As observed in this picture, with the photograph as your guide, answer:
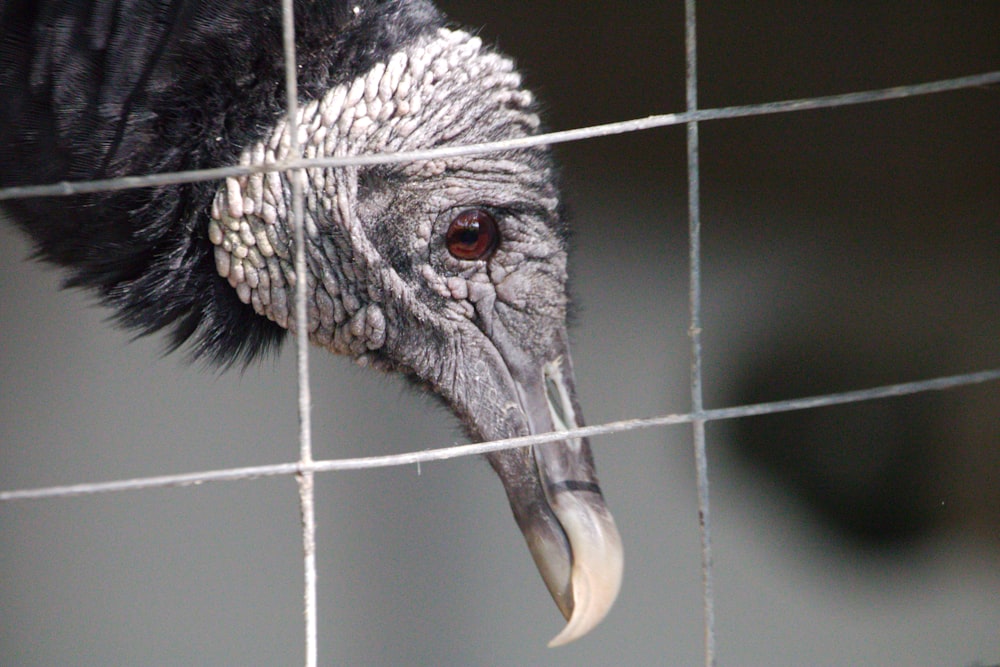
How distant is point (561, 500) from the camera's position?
177 cm

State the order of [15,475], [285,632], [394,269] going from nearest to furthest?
[394,269] < [15,475] < [285,632]

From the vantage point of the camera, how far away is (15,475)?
133 inches

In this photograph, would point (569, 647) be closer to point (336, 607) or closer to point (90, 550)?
point (336, 607)

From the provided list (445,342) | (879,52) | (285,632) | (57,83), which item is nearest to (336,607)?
(285,632)

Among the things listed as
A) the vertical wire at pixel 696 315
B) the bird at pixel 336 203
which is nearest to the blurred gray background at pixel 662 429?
the bird at pixel 336 203

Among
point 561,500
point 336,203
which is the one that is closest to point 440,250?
point 336,203

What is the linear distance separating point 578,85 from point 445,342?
71.5 inches

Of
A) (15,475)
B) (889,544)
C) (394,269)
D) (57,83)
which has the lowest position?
(889,544)

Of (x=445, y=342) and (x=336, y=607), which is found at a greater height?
(x=445, y=342)

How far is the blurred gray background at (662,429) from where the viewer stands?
3447 mm

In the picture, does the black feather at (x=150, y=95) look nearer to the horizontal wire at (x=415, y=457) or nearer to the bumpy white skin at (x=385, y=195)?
the bumpy white skin at (x=385, y=195)

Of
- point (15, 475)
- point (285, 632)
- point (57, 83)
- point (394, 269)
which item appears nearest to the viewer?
point (57, 83)

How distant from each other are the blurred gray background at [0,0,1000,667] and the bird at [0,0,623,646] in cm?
151

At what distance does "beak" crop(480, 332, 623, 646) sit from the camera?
1.67m
